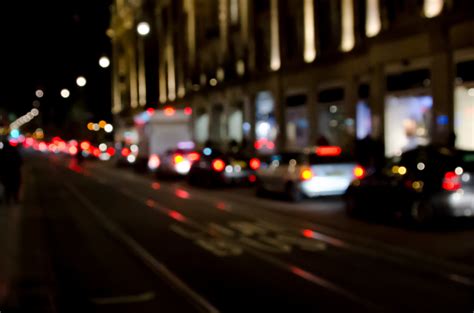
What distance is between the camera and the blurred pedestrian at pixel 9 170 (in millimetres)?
21625

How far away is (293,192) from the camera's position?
21688mm

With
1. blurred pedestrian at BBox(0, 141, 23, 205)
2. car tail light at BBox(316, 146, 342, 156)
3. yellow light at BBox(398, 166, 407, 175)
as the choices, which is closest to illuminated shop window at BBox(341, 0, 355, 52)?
car tail light at BBox(316, 146, 342, 156)

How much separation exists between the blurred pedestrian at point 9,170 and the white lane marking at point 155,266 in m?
3.03

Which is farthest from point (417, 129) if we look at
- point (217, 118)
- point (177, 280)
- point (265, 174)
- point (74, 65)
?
point (74, 65)

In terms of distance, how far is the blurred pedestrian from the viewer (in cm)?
2162

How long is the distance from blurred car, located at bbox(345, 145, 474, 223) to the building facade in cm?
849

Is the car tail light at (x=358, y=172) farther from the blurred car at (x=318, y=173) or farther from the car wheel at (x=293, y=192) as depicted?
the car wheel at (x=293, y=192)

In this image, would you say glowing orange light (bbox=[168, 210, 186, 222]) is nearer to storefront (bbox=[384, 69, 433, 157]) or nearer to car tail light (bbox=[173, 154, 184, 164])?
storefront (bbox=[384, 69, 433, 157])

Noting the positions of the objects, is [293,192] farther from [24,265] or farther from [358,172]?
[24,265]

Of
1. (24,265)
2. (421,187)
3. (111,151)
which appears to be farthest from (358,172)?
(111,151)

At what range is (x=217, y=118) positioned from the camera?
5494 cm

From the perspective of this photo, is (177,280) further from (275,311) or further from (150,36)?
(150,36)

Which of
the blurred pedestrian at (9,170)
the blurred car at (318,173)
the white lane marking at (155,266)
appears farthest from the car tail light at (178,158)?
the white lane marking at (155,266)

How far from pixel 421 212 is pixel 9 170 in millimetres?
12067
